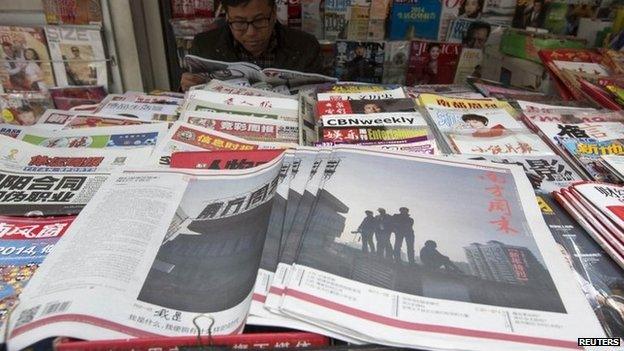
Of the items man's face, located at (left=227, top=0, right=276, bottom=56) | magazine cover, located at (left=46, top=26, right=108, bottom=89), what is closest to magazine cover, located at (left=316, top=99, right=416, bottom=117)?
man's face, located at (left=227, top=0, right=276, bottom=56)

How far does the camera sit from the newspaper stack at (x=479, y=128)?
0.78 meters

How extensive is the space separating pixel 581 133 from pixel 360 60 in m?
0.90

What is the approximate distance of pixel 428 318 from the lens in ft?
1.43

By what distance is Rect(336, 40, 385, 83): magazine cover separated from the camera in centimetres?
157

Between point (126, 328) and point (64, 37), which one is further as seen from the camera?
point (64, 37)

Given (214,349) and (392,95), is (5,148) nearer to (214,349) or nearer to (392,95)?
(214,349)

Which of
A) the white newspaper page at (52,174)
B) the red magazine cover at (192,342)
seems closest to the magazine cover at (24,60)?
the white newspaper page at (52,174)

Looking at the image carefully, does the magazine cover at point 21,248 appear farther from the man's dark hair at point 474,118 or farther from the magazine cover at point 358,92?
the man's dark hair at point 474,118

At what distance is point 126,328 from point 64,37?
1232 mm

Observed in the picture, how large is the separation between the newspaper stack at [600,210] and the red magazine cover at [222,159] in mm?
462

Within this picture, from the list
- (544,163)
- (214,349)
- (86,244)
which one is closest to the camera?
(214,349)

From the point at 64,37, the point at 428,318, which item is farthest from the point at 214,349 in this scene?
the point at 64,37

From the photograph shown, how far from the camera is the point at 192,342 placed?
0.41 meters

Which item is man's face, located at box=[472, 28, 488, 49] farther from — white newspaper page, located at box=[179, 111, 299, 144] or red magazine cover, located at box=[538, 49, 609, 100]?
white newspaper page, located at box=[179, 111, 299, 144]
